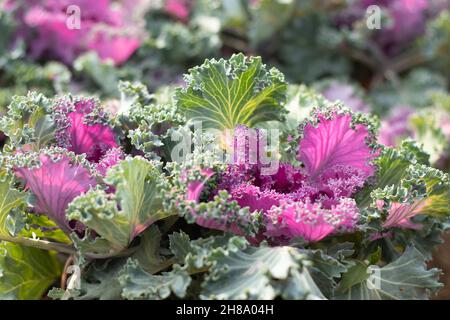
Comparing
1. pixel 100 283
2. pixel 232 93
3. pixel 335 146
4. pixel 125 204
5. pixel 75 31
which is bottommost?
pixel 100 283

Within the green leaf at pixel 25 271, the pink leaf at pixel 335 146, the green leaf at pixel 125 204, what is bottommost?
the green leaf at pixel 25 271

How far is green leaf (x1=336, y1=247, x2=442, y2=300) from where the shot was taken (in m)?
1.13

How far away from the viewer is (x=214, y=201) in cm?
109

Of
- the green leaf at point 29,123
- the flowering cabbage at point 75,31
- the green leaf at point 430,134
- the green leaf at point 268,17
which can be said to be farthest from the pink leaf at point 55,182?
the green leaf at point 268,17

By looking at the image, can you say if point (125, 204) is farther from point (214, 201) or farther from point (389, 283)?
point (389, 283)

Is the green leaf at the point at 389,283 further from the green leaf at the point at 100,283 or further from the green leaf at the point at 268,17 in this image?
the green leaf at the point at 268,17

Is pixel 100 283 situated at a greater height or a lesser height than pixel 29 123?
lesser

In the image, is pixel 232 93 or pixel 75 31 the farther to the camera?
pixel 75 31

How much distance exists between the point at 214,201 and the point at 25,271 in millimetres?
460

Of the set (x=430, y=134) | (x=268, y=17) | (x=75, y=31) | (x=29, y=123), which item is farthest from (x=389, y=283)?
(x=75, y=31)

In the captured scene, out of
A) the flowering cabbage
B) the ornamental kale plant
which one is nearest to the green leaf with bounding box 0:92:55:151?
the ornamental kale plant

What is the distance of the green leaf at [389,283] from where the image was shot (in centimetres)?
113
